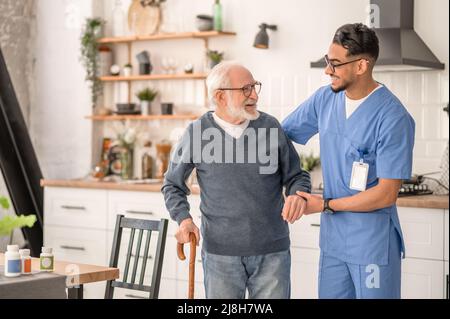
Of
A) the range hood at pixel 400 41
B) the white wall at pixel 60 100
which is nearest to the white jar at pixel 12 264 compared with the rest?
the range hood at pixel 400 41

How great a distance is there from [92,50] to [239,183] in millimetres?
3244

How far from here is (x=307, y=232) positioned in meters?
4.55

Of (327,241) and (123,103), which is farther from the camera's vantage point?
(123,103)

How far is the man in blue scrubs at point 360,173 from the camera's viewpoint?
2.76 meters

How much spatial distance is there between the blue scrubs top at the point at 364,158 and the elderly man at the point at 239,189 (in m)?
0.16

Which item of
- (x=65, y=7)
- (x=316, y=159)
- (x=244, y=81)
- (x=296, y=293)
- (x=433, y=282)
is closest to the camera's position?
(x=244, y=81)

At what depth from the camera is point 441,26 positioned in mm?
4719

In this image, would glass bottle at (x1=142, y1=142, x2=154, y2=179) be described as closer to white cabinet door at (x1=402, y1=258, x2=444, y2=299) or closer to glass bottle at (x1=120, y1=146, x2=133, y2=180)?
glass bottle at (x1=120, y1=146, x2=133, y2=180)

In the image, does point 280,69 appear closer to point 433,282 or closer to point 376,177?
point 433,282

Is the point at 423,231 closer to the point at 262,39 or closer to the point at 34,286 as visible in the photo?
the point at 262,39

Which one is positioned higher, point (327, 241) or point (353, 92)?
point (353, 92)

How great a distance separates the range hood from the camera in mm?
4473

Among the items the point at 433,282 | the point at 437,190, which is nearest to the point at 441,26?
the point at 437,190
